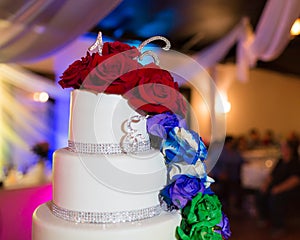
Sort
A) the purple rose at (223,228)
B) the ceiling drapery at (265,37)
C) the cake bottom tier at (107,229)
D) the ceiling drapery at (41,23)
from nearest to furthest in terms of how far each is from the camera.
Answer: the cake bottom tier at (107,229) < the purple rose at (223,228) < the ceiling drapery at (41,23) < the ceiling drapery at (265,37)

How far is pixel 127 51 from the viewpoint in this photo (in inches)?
43.1

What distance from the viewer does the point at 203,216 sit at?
1032mm

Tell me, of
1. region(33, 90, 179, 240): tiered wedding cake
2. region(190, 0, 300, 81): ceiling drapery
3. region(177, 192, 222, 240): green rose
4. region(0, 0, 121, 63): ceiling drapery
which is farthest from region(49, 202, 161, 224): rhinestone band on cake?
region(190, 0, 300, 81): ceiling drapery

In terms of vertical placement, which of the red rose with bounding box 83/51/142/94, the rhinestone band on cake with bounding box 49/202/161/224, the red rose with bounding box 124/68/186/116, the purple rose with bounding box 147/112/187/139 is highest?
the red rose with bounding box 83/51/142/94

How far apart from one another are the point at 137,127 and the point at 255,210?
439 cm

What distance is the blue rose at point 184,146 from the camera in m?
1.07

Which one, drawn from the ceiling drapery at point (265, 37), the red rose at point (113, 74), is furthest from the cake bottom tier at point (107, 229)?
the ceiling drapery at point (265, 37)

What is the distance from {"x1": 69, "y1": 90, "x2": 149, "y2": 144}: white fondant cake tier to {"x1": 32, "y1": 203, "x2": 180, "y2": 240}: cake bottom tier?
233 millimetres

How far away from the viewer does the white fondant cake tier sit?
1.08 m

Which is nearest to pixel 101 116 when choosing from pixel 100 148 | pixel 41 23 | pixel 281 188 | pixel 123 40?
pixel 100 148

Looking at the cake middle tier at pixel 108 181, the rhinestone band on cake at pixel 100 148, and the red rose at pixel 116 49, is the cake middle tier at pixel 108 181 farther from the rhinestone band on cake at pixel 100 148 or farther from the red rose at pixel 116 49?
the red rose at pixel 116 49

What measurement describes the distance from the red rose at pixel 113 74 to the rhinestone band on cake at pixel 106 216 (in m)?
0.33

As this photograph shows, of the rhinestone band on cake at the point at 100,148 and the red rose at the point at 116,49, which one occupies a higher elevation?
the red rose at the point at 116,49

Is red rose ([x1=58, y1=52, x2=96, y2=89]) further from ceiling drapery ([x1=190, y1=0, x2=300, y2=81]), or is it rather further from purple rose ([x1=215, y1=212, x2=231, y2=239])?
ceiling drapery ([x1=190, y1=0, x2=300, y2=81])
